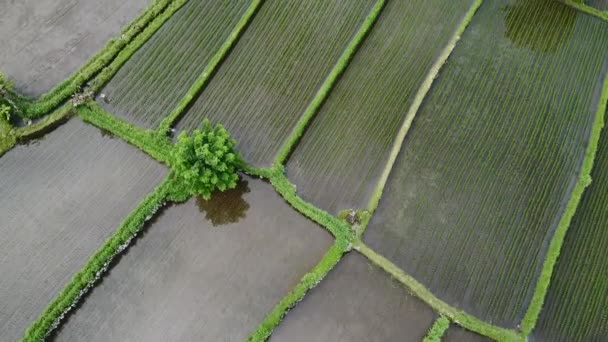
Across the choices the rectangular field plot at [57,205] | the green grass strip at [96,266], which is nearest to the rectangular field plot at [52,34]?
the rectangular field plot at [57,205]

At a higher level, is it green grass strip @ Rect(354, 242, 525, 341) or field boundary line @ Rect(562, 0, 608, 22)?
field boundary line @ Rect(562, 0, 608, 22)

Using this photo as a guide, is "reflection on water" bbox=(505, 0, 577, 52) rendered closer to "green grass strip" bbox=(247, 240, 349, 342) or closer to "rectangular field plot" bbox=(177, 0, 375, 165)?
"rectangular field plot" bbox=(177, 0, 375, 165)

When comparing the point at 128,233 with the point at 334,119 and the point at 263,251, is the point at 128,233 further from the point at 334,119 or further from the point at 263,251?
the point at 334,119

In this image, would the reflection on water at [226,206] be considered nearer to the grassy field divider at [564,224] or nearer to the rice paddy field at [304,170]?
the rice paddy field at [304,170]

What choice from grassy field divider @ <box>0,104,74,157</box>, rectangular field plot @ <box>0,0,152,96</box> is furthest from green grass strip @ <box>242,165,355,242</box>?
rectangular field plot @ <box>0,0,152,96</box>

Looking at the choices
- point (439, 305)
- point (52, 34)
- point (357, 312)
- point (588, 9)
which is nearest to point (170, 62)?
point (52, 34)

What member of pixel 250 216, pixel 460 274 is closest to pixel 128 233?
pixel 250 216
